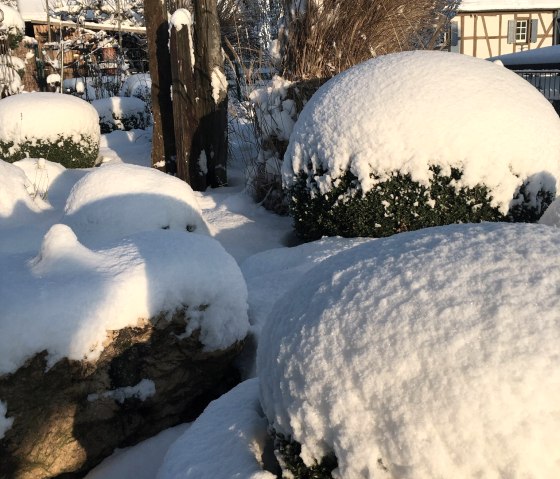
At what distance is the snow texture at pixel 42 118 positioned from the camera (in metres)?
7.75

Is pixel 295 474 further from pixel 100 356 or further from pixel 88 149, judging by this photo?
pixel 88 149

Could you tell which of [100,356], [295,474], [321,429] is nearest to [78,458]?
[100,356]

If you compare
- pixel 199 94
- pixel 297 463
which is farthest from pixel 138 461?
pixel 199 94

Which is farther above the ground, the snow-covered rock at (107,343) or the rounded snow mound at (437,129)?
the rounded snow mound at (437,129)

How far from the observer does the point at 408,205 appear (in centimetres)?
418

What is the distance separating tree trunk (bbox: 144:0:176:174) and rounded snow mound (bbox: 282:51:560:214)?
3386mm

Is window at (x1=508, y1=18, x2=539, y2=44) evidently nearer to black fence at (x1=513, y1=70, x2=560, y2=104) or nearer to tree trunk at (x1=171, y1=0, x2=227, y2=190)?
black fence at (x1=513, y1=70, x2=560, y2=104)

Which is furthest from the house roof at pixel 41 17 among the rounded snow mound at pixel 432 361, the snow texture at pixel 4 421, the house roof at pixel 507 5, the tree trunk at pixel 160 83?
the rounded snow mound at pixel 432 361

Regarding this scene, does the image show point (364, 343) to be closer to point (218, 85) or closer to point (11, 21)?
point (218, 85)

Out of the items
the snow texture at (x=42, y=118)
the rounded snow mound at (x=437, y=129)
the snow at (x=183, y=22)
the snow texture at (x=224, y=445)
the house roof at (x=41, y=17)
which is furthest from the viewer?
the house roof at (x=41, y=17)

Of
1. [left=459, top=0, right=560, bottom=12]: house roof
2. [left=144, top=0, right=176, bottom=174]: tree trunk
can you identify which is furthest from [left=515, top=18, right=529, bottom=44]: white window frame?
[left=144, top=0, right=176, bottom=174]: tree trunk

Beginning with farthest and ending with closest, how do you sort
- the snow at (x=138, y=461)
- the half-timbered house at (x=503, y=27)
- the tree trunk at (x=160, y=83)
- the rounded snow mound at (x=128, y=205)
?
the half-timbered house at (x=503, y=27), the tree trunk at (x=160, y=83), the rounded snow mound at (x=128, y=205), the snow at (x=138, y=461)

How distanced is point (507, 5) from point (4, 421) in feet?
86.3

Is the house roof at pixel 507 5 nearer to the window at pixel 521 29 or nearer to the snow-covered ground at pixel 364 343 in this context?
the window at pixel 521 29
